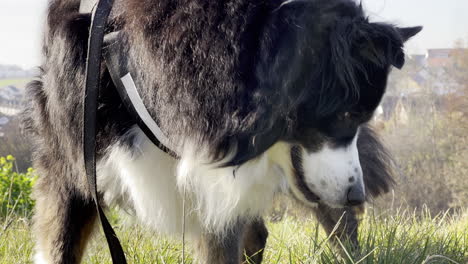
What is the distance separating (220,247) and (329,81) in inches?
47.0

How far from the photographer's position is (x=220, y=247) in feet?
9.01

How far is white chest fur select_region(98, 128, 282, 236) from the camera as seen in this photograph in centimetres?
213

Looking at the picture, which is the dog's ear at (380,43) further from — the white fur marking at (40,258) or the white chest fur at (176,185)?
the white fur marking at (40,258)

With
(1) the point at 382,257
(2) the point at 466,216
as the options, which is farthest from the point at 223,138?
(2) the point at 466,216

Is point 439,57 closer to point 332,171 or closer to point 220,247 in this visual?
point 220,247

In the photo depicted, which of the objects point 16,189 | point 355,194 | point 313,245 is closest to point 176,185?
point 355,194

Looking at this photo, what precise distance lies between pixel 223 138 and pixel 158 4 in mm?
560

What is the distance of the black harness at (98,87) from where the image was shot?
6.13 feet

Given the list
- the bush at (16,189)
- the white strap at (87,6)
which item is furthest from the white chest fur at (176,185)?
the bush at (16,189)

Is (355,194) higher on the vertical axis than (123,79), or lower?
lower

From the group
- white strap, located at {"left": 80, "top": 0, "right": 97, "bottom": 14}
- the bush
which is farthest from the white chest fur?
the bush

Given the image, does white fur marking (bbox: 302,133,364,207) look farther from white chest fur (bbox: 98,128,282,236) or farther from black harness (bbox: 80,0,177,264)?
black harness (bbox: 80,0,177,264)

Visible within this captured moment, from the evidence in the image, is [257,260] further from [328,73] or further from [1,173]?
[1,173]

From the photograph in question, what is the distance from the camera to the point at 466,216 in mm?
4957
